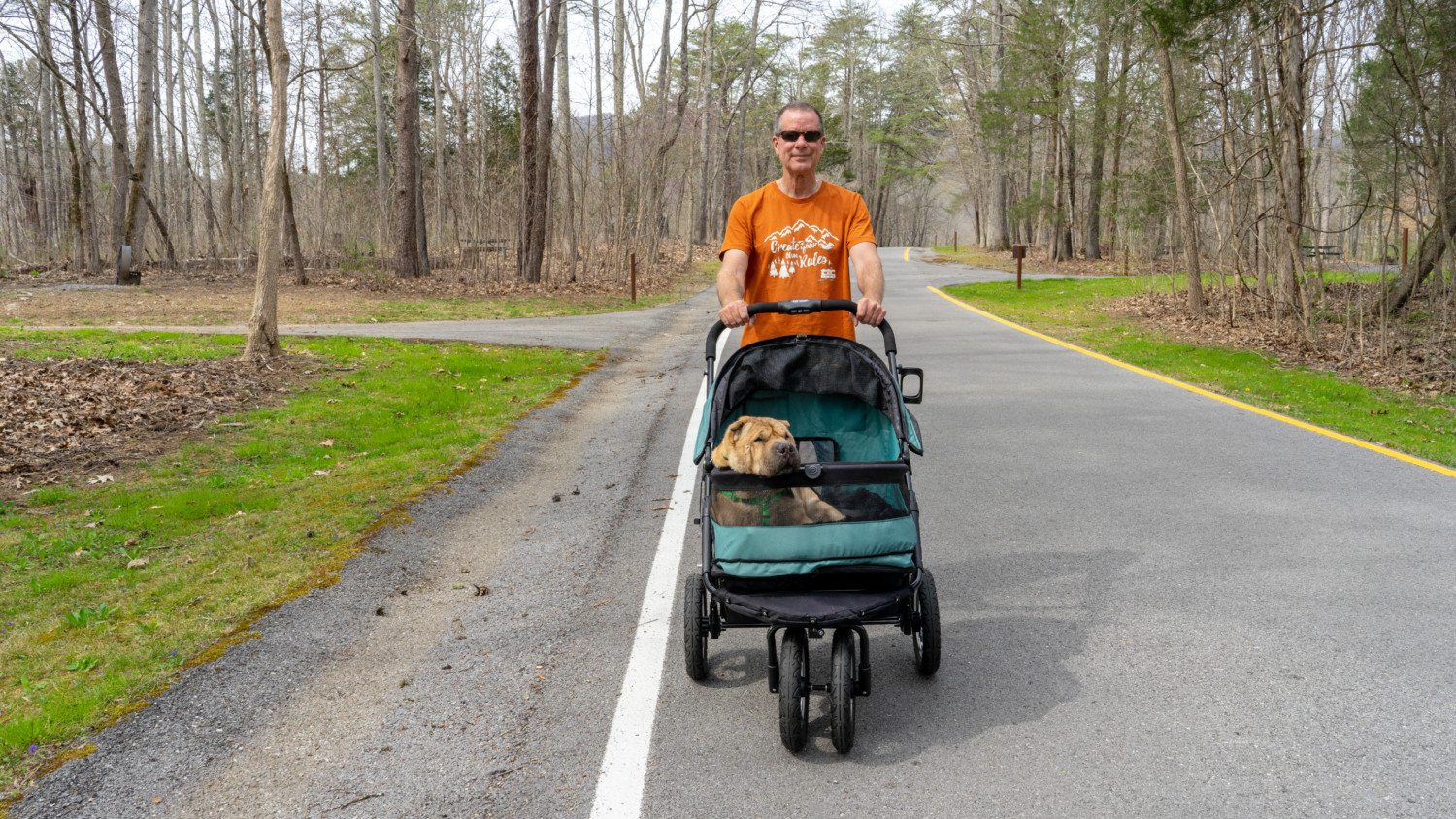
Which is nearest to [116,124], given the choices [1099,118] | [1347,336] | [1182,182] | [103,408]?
[103,408]

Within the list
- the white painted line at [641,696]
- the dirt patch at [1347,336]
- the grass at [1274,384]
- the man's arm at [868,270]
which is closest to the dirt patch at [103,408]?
the white painted line at [641,696]

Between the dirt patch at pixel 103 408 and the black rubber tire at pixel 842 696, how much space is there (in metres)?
6.16

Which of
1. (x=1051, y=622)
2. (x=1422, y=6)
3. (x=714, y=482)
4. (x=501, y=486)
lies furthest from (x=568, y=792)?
(x=1422, y=6)

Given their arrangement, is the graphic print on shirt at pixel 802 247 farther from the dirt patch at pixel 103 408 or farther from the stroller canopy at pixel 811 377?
the dirt patch at pixel 103 408

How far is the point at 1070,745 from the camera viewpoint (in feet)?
11.0

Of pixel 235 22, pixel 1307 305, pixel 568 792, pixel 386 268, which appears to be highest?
pixel 235 22

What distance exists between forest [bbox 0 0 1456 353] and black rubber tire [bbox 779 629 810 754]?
35.0ft

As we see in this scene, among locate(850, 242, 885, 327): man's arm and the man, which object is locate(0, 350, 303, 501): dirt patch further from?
locate(850, 242, 885, 327): man's arm

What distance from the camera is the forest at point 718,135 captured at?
48.6 feet

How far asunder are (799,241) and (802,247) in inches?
1.3

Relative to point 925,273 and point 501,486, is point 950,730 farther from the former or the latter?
point 925,273

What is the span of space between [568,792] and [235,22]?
40195 millimetres

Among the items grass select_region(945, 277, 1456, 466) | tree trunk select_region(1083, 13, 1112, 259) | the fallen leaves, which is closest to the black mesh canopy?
the fallen leaves

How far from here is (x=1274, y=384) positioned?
1149cm
